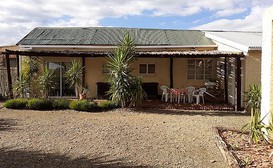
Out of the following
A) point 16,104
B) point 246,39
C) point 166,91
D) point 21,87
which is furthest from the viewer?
point 246,39

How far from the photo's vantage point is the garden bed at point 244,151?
6168 millimetres

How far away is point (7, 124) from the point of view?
34.5 ft

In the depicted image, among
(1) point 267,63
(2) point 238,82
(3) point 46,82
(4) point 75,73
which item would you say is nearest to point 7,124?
(3) point 46,82

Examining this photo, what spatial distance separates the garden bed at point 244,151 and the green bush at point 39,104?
821 centimetres

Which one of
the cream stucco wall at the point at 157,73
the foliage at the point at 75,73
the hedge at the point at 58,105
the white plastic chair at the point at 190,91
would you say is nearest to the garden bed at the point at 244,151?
the hedge at the point at 58,105

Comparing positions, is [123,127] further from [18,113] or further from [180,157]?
[18,113]

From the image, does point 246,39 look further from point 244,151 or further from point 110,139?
point 110,139

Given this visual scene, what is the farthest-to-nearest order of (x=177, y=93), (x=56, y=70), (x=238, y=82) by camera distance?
1. (x=56, y=70)
2. (x=177, y=93)
3. (x=238, y=82)

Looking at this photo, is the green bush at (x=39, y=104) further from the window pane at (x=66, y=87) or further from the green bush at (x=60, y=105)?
the window pane at (x=66, y=87)

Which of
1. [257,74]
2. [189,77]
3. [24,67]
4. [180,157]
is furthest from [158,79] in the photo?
[180,157]

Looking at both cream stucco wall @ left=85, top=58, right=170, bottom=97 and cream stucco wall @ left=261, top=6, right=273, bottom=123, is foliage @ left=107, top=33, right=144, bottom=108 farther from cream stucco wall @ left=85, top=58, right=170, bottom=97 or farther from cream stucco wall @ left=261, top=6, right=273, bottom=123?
cream stucco wall @ left=261, top=6, right=273, bottom=123

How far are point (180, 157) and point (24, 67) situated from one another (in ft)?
44.2

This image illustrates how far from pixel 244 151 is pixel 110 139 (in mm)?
3443

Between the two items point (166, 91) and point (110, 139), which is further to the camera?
point (166, 91)
